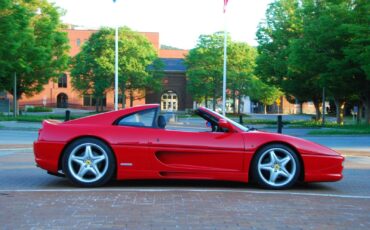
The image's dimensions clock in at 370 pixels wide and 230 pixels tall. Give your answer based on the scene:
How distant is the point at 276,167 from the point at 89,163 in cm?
264

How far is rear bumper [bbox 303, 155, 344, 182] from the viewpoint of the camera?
7418 millimetres

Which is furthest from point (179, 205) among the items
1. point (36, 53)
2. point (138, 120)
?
point (36, 53)

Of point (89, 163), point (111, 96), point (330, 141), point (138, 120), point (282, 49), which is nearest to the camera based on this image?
point (89, 163)

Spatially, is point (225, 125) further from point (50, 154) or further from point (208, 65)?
point (208, 65)

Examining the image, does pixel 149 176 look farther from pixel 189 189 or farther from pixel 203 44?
pixel 203 44

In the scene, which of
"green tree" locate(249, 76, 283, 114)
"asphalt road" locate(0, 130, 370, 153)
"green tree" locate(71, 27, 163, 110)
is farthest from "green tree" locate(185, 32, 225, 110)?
"asphalt road" locate(0, 130, 370, 153)

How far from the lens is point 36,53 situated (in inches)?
1547

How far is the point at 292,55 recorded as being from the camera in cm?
3622

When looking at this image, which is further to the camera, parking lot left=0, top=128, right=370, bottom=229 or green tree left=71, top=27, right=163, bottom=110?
green tree left=71, top=27, right=163, bottom=110

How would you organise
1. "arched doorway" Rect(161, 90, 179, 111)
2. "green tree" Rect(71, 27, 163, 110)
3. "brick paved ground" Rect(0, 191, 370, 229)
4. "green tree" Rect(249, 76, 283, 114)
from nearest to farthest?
"brick paved ground" Rect(0, 191, 370, 229) → "green tree" Rect(71, 27, 163, 110) → "green tree" Rect(249, 76, 283, 114) → "arched doorway" Rect(161, 90, 179, 111)

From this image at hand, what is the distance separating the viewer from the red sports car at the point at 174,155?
288 inches

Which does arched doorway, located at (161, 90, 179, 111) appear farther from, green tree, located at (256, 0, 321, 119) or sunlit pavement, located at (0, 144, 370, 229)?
sunlit pavement, located at (0, 144, 370, 229)

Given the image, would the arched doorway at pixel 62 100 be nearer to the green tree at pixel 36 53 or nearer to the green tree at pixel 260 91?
the green tree at pixel 260 91

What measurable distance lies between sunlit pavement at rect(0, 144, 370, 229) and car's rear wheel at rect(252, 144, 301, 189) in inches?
6.3
